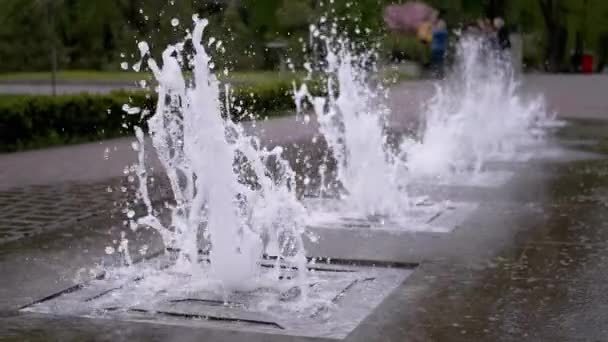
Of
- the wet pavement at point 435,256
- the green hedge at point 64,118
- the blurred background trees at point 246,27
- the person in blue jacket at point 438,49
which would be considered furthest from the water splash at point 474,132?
the person in blue jacket at point 438,49

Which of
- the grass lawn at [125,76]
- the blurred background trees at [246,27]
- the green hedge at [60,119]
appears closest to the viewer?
the green hedge at [60,119]

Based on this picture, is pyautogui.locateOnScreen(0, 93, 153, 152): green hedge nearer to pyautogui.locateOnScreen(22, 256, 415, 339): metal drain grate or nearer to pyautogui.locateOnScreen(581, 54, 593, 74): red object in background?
pyautogui.locateOnScreen(22, 256, 415, 339): metal drain grate

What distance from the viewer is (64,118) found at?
14469 mm

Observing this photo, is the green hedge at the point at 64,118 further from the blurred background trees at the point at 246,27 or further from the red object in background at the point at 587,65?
the red object in background at the point at 587,65

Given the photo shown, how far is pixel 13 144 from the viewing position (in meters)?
13.4

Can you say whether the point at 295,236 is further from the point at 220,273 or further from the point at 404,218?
the point at 404,218

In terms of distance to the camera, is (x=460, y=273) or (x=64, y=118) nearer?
(x=460, y=273)

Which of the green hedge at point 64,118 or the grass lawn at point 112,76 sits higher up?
the grass lawn at point 112,76

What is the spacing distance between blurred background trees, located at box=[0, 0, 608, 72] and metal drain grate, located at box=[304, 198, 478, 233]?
238 inches

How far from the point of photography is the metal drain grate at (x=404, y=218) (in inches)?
298

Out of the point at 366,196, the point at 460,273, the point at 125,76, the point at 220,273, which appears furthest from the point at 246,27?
the point at 220,273

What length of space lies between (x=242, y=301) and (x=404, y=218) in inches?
112

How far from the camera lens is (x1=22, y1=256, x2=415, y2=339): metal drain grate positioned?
496 centimetres

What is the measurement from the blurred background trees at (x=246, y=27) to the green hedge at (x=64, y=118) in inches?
73.5
